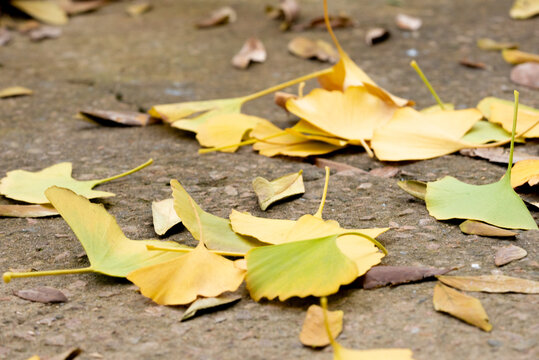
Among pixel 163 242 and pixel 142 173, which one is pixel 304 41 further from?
pixel 163 242

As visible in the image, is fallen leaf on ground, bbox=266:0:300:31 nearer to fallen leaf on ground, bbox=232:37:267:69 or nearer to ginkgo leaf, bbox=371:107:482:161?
fallen leaf on ground, bbox=232:37:267:69

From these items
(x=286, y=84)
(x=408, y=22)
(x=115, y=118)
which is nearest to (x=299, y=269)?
(x=286, y=84)

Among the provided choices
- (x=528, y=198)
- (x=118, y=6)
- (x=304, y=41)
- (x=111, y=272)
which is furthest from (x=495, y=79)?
(x=118, y=6)

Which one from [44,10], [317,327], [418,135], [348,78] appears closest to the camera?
[317,327]

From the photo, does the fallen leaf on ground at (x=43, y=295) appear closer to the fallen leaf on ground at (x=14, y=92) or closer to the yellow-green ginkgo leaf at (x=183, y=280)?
the yellow-green ginkgo leaf at (x=183, y=280)

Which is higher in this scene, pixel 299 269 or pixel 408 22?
pixel 299 269

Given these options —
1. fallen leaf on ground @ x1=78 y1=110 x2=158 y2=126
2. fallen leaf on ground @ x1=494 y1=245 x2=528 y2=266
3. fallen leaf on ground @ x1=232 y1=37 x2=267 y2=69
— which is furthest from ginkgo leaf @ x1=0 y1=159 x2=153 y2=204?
fallen leaf on ground @ x1=232 y1=37 x2=267 y2=69

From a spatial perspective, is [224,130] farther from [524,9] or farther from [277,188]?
[524,9]
